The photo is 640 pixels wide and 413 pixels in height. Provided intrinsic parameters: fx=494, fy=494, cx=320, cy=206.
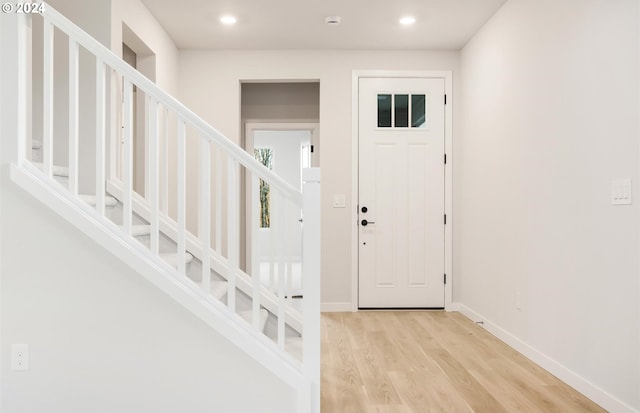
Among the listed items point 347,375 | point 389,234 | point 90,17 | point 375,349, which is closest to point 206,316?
point 347,375

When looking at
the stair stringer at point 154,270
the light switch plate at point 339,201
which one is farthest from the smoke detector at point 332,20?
the stair stringer at point 154,270

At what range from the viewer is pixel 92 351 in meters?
2.38

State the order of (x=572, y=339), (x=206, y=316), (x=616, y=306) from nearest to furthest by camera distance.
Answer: (x=206, y=316) < (x=616, y=306) < (x=572, y=339)

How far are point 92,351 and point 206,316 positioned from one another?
59 centimetres

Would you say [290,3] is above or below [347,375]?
above

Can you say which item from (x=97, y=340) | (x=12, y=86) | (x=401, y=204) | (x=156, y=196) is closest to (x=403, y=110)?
(x=401, y=204)

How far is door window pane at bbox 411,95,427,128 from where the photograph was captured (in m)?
5.14

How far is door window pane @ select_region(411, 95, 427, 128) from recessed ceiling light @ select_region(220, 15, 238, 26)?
6.48ft

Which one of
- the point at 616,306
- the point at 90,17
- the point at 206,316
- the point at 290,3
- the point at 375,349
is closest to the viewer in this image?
the point at 206,316

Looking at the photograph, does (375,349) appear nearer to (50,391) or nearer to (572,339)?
(572,339)

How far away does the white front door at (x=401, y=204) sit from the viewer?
5.11m

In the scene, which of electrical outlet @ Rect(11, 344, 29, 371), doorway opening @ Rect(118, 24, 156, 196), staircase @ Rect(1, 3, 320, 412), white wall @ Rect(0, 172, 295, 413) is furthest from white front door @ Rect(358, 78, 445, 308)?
electrical outlet @ Rect(11, 344, 29, 371)

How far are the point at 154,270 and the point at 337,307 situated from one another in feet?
9.94

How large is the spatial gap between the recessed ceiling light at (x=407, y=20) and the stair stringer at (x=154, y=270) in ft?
10.1
